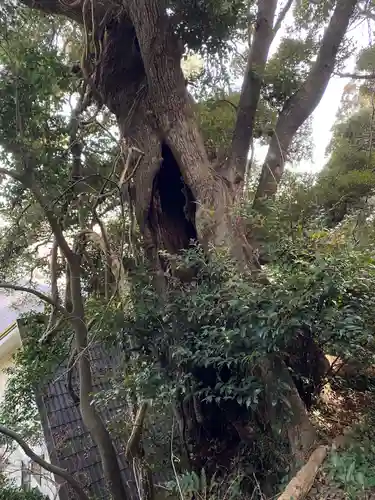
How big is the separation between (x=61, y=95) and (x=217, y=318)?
113 inches

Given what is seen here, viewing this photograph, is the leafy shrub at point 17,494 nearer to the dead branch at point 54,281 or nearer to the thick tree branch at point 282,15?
the dead branch at point 54,281

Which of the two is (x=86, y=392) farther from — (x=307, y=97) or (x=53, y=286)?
(x=307, y=97)

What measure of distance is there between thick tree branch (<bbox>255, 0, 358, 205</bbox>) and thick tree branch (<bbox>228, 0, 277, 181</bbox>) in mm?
239

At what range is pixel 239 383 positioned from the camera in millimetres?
2629

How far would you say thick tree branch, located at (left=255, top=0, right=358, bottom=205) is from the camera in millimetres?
3896

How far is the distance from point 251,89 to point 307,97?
1.75 ft

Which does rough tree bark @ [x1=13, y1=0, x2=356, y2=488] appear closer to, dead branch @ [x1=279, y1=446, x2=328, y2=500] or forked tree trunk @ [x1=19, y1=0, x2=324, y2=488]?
forked tree trunk @ [x1=19, y1=0, x2=324, y2=488]

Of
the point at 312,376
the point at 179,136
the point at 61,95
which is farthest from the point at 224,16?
the point at 312,376

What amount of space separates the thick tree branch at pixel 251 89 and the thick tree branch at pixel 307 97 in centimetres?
24

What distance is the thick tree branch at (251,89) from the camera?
3.87m

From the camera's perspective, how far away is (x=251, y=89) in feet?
12.9

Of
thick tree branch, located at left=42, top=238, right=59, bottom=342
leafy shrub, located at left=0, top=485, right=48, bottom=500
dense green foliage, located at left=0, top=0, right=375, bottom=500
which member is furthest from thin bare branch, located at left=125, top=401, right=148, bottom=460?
leafy shrub, located at left=0, top=485, right=48, bottom=500

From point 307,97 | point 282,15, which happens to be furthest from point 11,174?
point 282,15

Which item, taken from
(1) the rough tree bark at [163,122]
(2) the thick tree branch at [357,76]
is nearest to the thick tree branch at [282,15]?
(1) the rough tree bark at [163,122]
